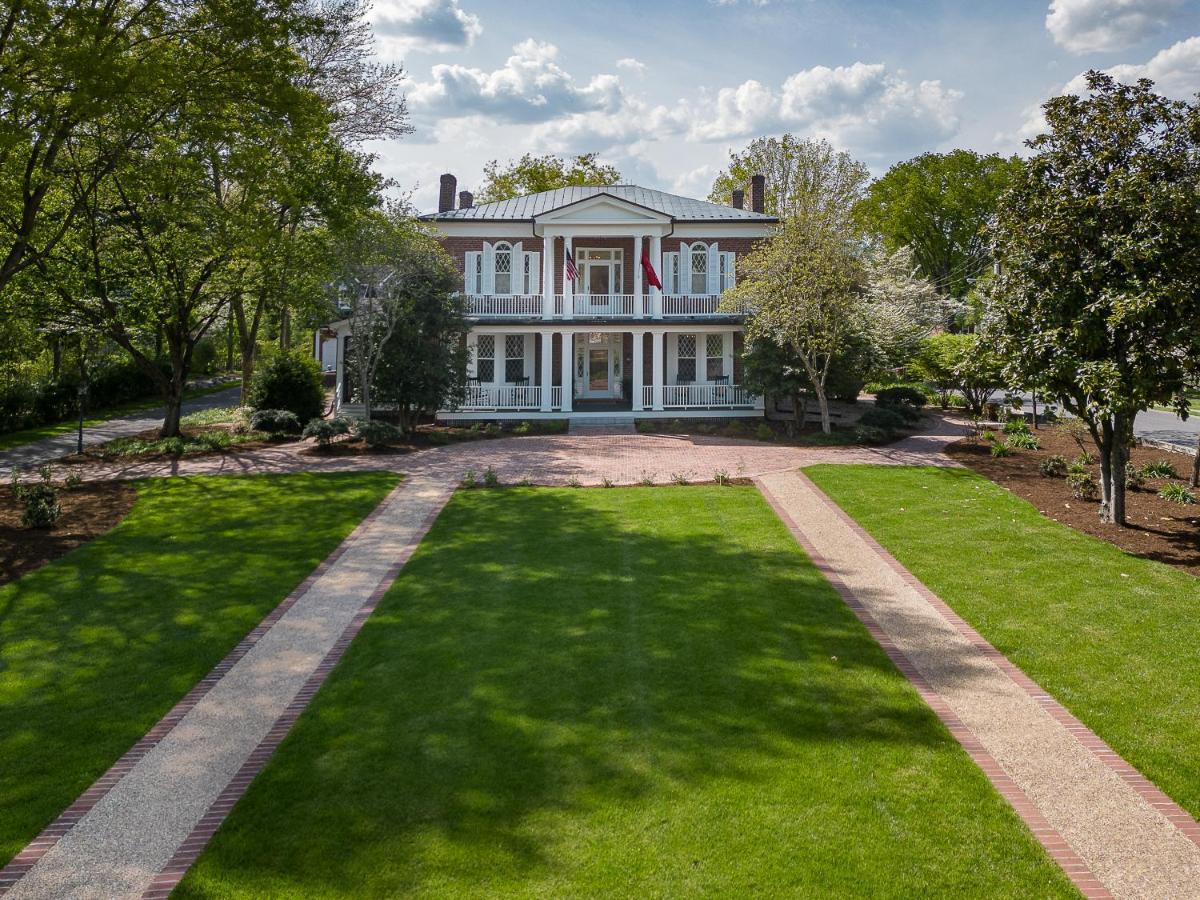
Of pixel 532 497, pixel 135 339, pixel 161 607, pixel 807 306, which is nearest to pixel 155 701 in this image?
pixel 161 607

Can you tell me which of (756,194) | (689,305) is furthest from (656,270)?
(756,194)

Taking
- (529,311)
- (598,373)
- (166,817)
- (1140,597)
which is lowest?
Result: (166,817)

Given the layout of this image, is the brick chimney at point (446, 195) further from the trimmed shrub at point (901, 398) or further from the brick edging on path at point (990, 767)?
the brick edging on path at point (990, 767)

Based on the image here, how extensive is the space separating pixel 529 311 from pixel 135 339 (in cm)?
1289

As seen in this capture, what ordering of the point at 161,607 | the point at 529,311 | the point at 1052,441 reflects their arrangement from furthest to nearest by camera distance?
the point at 529,311, the point at 1052,441, the point at 161,607

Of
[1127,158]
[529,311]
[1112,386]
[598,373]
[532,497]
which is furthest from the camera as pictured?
[598,373]

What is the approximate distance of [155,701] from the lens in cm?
799

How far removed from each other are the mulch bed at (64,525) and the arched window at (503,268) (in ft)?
50.9

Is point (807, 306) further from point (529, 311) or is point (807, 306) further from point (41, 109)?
point (41, 109)

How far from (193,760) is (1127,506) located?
15.7 meters

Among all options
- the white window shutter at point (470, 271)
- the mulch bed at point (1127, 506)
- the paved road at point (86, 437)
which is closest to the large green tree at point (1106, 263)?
the mulch bed at point (1127, 506)

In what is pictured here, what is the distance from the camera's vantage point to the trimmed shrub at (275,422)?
24062 mm

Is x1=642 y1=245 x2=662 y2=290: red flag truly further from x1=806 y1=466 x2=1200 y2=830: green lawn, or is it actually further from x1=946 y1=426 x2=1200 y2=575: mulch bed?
x1=806 y1=466 x2=1200 y2=830: green lawn

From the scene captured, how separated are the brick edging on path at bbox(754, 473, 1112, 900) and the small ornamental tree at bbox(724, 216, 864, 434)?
42.4ft
